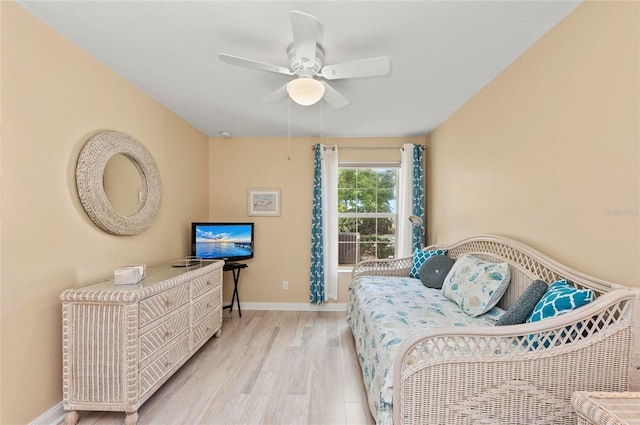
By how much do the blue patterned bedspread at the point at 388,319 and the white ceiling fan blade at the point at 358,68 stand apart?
1.62 meters

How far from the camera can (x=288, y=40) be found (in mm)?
1859

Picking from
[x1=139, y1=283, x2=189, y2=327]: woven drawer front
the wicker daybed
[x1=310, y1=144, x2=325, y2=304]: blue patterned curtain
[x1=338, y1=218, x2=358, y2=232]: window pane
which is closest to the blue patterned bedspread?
the wicker daybed

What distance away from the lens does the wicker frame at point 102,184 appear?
1.99 m

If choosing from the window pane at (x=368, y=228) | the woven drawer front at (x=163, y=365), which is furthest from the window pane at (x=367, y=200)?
the woven drawer front at (x=163, y=365)

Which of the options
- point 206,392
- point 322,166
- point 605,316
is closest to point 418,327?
point 605,316

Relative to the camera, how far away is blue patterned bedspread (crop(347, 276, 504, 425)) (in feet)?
5.17

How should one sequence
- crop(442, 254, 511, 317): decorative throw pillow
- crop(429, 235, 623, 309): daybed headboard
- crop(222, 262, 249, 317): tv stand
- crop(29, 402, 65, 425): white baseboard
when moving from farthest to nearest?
crop(222, 262, 249, 317): tv stand
crop(442, 254, 511, 317): decorative throw pillow
crop(29, 402, 65, 425): white baseboard
crop(429, 235, 623, 309): daybed headboard

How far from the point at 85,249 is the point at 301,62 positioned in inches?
76.2

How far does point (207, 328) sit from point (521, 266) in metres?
2.74

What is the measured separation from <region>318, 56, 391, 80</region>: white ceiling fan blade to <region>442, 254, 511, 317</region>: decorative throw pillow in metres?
1.59

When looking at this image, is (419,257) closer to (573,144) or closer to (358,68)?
(573,144)

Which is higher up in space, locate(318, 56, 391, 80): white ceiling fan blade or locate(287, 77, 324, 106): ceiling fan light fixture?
locate(318, 56, 391, 80): white ceiling fan blade

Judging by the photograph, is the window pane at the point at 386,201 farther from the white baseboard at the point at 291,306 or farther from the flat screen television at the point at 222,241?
the flat screen television at the point at 222,241

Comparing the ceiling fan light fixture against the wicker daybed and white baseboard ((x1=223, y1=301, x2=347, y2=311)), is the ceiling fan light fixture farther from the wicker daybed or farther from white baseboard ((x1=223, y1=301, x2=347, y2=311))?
white baseboard ((x1=223, y1=301, x2=347, y2=311))
